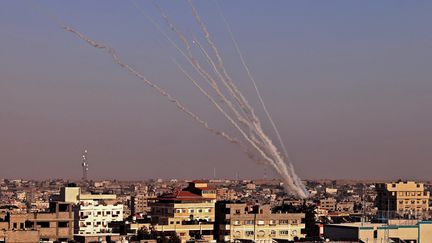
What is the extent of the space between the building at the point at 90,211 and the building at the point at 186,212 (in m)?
4.06

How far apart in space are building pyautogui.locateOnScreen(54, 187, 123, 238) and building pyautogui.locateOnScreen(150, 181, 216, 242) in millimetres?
4063

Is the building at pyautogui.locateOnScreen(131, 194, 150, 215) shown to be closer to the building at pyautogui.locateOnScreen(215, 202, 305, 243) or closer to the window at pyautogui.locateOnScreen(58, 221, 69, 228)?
the building at pyautogui.locateOnScreen(215, 202, 305, 243)

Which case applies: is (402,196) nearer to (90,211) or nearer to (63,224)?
(90,211)

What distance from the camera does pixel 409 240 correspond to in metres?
73.9

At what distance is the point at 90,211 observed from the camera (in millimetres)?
107562

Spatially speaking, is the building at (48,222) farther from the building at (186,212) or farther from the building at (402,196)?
the building at (402,196)

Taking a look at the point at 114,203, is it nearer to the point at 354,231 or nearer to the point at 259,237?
the point at 259,237

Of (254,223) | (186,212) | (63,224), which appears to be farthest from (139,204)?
(63,224)

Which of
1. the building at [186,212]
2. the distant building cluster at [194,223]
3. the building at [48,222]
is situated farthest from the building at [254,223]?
the building at [48,222]

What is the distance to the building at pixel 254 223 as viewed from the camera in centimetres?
9394

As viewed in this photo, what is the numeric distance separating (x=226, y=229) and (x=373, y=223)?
18597mm

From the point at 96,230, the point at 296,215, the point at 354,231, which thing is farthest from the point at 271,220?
the point at 354,231

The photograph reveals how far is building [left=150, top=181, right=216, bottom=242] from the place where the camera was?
97750 millimetres

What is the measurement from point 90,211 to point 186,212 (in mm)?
9098
